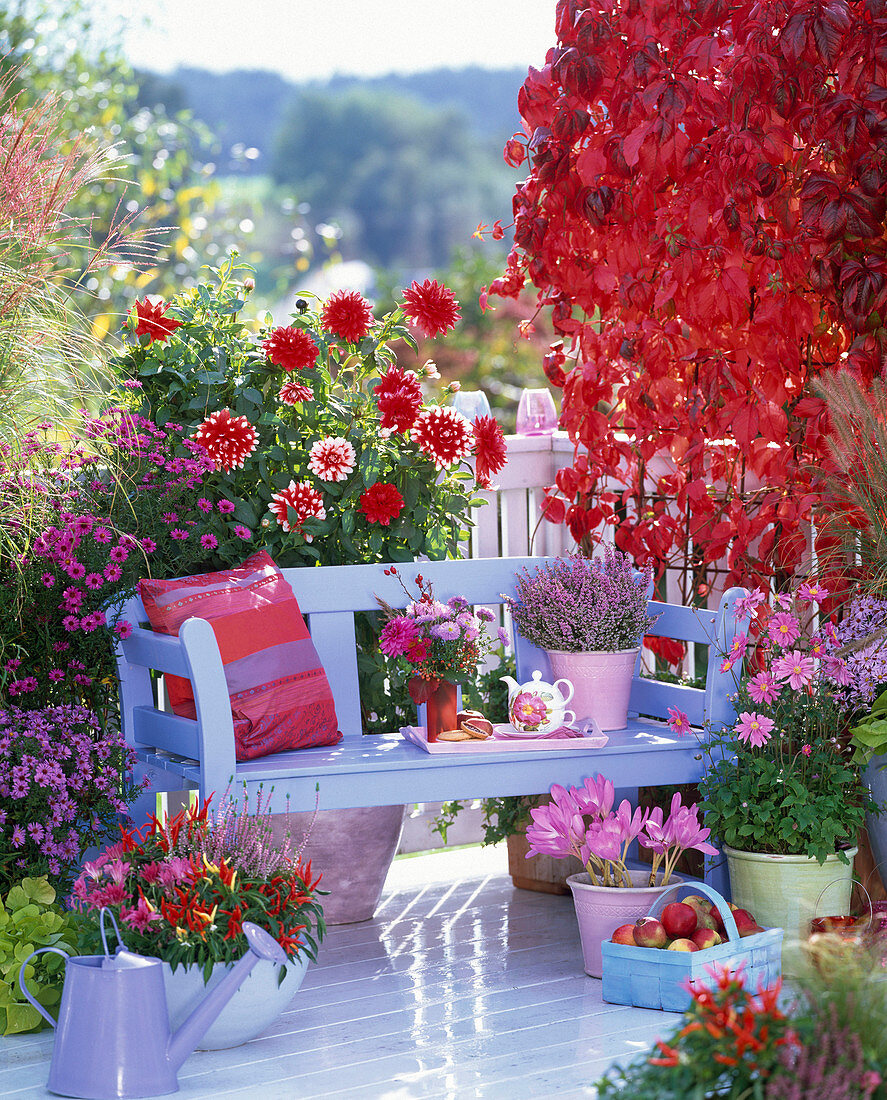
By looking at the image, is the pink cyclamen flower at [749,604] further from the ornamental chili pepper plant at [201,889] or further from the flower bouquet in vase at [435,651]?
the ornamental chili pepper plant at [201,889]

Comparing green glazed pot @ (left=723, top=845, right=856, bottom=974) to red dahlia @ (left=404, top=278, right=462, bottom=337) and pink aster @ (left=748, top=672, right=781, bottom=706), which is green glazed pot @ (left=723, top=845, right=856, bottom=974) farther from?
red dahlia @ (left=404, top=278, right=462, bottom=337)

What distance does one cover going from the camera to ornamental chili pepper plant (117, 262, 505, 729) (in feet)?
10.5

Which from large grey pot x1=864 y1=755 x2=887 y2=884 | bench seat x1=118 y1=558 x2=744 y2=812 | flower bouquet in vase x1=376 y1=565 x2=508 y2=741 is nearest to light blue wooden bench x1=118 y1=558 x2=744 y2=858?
bench seat x1=118 y1=558 x2=744 y2=812

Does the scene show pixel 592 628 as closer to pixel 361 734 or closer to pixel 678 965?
pixel 361 734

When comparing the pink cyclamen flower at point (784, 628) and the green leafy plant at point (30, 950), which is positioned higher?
the pink cyclamen flower at point (784, 628)

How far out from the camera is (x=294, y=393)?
3199 millimetres

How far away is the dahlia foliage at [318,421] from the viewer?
10.5 feet

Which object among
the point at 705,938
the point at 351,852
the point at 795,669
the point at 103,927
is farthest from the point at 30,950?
the point at 795,669

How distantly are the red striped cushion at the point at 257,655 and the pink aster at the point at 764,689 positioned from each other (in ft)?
2.87

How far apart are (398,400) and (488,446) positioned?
30cm

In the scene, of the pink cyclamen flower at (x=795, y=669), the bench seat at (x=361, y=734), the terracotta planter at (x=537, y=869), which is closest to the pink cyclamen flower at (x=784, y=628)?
the pink cyclamen flower at (x=795, y=669)

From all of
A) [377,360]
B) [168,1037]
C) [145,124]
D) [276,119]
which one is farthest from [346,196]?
[168,1037]

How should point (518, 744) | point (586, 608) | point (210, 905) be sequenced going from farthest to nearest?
1. point (586, 608)
2. point (518, 744)
3. point (210, 905)

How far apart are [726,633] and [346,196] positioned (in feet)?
70.6
